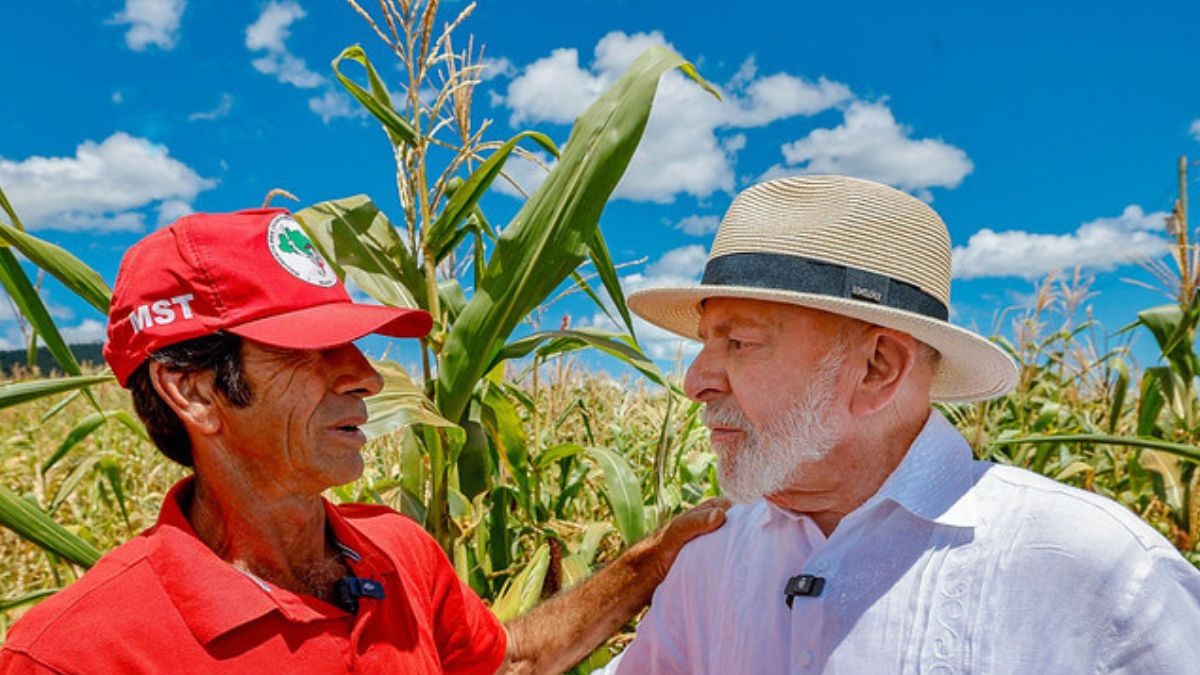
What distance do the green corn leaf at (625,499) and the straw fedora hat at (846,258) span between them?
2.97ft

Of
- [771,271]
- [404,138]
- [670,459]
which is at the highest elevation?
[404,138]

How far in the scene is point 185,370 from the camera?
171cm

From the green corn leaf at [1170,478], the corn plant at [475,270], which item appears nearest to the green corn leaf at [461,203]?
the corn plant at [475,270]

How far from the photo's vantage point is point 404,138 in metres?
2.42

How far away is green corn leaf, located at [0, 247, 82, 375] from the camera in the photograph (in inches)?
91.3

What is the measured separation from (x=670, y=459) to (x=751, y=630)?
1812 millimetres

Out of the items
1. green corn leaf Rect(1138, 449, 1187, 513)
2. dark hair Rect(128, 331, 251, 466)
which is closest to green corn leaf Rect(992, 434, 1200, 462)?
green corn leaf Rect(1138, 449, 1187, 513)

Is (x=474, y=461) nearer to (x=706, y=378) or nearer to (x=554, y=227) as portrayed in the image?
(x=554, y=227)

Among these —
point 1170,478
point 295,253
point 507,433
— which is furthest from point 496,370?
point 1170,478

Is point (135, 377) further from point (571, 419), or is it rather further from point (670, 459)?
point (571, 419)

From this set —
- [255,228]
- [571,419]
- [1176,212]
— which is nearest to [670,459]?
[571,419]

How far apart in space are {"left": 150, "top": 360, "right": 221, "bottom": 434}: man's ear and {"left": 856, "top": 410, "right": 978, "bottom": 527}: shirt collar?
1045mm

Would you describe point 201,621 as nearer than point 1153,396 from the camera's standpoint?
Yes

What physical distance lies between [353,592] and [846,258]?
96cm
